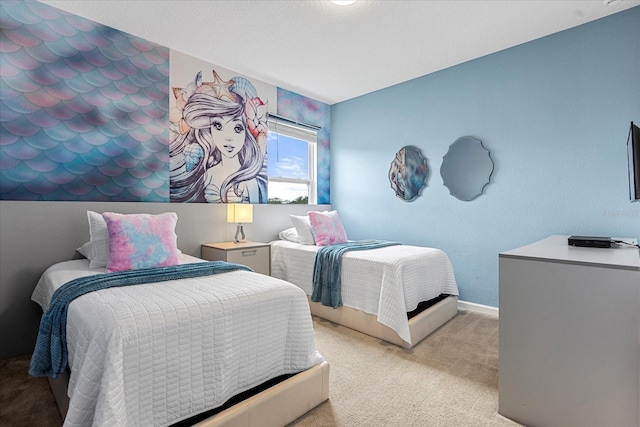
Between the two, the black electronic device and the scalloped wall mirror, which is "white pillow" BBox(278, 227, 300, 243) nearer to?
the scalloped wall mirror

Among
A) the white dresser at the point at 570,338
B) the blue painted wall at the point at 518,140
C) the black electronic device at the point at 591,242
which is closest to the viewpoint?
the white dresser at the point at 570,338

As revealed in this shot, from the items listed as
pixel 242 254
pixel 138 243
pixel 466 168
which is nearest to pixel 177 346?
pixel 138 243

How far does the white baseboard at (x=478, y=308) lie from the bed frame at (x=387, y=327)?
1.03ft

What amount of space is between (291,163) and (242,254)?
5.77 feet

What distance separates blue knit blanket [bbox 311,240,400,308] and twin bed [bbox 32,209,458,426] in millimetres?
1040

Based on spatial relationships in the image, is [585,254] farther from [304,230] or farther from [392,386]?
[304,230]

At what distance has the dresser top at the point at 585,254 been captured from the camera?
148 centimetres

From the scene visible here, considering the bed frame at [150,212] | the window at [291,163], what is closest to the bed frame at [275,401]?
the bed frame at [150,212]

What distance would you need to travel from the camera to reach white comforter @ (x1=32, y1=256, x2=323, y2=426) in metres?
1.18

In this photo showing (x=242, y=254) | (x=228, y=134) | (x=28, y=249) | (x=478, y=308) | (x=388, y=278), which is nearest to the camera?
(x=28, y=249)

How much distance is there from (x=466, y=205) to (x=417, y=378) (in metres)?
2.10

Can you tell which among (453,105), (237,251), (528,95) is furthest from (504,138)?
(237,251)

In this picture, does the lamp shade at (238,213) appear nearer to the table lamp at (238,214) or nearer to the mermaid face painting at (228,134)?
the table lamp at (238,214)

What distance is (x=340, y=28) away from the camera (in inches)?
110
